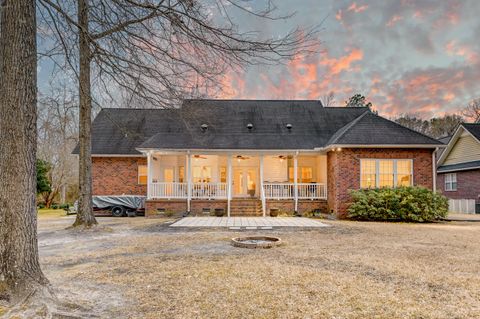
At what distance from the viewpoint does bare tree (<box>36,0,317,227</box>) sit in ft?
15.8

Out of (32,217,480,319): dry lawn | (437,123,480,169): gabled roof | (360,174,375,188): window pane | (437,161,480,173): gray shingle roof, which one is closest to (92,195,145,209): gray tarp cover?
(32,217,480,319): dry lawn

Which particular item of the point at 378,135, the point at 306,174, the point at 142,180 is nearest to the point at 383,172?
the point at 378,135

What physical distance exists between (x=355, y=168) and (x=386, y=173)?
66.7 inches

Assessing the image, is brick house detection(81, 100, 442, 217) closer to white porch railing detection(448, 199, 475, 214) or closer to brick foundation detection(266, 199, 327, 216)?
brick foundation detection(266, 199, 327, 216)

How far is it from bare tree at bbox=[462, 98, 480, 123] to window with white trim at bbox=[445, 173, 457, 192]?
25510mm

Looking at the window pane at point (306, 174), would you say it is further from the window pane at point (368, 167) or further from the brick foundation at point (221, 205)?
the window pane at point (368, 167)

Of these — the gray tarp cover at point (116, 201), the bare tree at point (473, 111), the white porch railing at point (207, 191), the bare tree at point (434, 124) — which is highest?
the bare tree at point (473, 111)

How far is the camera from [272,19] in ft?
15.6

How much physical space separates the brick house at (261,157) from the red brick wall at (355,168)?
0.05 meters

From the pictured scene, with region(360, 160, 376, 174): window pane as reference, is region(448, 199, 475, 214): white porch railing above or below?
below

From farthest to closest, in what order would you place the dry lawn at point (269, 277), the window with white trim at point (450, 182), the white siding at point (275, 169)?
the window with white trim at point (450, 182) < the white siding at point (275, 169) < the dry lawn at point (269, 277)

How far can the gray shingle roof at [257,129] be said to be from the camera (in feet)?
56.4

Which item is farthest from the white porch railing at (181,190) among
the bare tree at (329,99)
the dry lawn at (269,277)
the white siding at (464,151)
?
the bare tree at (329,99)

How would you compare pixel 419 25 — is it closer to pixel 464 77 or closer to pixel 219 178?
pixel 464 77
